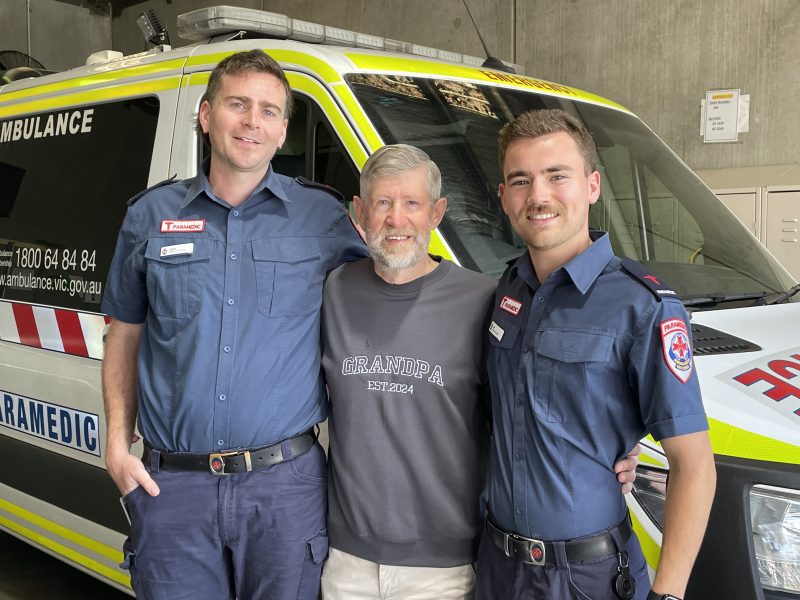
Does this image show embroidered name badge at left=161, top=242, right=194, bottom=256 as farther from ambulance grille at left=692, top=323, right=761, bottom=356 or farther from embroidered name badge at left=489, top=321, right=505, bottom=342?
ambulance grille at left=692, top=323, right=761, bottom=356

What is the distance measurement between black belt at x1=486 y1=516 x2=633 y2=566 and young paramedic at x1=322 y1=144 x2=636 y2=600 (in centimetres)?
23

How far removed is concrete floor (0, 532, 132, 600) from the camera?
364cm

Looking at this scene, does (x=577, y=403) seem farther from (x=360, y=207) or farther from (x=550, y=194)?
(x=360, y=207)

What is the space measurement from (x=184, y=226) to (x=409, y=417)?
725mm

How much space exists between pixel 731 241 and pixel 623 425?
5.36 ft

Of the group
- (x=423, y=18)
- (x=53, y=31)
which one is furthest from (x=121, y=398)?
(x=53, y=31)

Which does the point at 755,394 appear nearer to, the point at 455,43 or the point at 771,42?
the point at 771,42

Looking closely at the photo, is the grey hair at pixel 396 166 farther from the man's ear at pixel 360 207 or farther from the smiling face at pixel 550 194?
the smiling face at pixel 550 194

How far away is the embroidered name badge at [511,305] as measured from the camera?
1669 mm

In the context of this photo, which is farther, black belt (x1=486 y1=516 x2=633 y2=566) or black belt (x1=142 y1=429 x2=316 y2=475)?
black belt (x1=142 y1=429 x2=316 y2=475)

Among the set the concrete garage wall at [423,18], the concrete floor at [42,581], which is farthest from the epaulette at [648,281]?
the concrete garage wall at [423,18]

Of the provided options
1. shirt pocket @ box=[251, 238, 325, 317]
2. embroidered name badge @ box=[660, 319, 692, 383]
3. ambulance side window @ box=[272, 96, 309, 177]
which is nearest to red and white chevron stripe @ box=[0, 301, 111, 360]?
ambulance side window @ box=[272, 96, 309, 177]

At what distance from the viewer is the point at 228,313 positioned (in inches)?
76.5

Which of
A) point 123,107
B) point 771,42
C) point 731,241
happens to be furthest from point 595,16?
point 123,107
